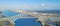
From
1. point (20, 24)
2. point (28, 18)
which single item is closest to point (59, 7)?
point (28, 18)

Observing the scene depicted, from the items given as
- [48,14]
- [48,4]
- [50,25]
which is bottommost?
[50,25]

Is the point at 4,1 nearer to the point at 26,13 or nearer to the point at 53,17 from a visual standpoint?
the point at 26,13

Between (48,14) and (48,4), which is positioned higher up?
(48,4)

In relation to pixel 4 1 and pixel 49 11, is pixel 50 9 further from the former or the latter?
pixel 4 1

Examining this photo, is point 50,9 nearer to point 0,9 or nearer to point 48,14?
point 48,14

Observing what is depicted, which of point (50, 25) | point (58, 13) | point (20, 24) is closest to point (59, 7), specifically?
point (58, 13)

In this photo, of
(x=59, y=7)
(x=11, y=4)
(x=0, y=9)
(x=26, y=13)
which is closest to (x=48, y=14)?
(x=59, y=7)

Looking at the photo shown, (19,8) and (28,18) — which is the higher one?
(19,8)
